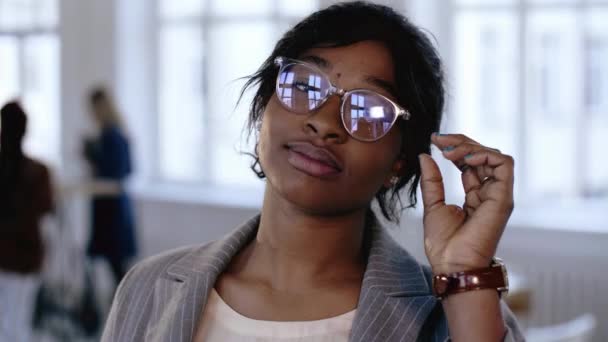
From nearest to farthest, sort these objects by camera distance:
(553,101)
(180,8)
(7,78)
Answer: (7,78) < (553,101) < (180,8)

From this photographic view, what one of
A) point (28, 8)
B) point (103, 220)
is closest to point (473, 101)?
point (103, 220)

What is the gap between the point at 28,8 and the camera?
7391mm

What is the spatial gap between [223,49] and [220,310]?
6.08 metres

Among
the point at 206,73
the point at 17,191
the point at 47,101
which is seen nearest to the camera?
Answer: the point at 17,191

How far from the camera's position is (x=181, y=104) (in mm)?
7387

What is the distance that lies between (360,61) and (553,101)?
4.69 m

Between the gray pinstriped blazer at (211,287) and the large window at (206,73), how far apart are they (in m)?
5.58

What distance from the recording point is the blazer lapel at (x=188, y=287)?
118 centimetres

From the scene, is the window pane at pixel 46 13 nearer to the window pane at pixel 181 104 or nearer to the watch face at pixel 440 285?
the window pane at pixel 181 104

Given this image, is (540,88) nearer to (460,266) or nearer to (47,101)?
(47,101)

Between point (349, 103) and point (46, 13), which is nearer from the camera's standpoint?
point (349, 103)

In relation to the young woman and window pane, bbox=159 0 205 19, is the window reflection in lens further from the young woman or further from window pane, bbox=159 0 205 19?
window pane, bbox=159 0 205 19

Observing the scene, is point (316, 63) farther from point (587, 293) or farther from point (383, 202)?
point (587, 293)

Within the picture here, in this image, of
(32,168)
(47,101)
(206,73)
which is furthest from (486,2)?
(32,168)
